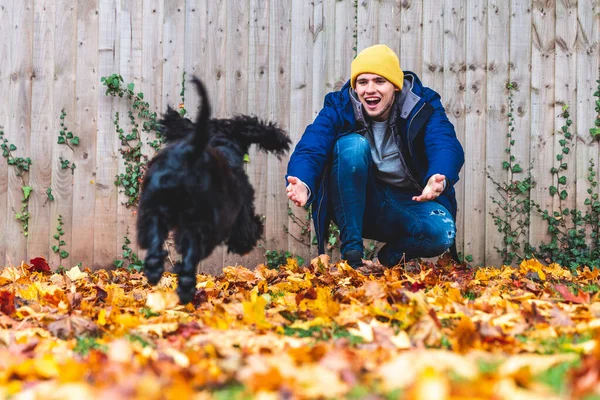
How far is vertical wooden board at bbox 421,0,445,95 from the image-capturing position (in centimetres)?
464

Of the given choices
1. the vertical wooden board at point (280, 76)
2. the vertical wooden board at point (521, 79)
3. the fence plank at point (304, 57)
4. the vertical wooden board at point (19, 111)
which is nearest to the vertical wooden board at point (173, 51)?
the vertical wooden board at point (280, 76)

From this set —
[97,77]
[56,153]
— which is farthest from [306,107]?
[56,153]

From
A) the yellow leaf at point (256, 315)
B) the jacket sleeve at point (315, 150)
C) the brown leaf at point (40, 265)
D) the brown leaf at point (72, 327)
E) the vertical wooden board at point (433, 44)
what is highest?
the vertical wooden board at point (433, 44)

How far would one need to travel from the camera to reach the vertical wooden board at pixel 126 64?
4562 millimetres

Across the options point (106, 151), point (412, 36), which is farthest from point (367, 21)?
point (106, 151)

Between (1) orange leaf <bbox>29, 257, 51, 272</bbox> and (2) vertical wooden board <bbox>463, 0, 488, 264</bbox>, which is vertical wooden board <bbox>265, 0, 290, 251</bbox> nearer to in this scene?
(2) vertical wooden board <bbox>463, 0, 488, 264</bbox>

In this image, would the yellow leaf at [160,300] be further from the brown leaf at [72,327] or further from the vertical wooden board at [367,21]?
the vertical wooden board at [367,21]

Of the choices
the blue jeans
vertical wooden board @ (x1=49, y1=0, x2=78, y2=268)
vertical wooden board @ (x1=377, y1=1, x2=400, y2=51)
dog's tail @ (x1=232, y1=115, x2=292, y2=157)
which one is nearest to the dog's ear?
dog's tail @ (x1=232, y1=115, x2=292, y2=157)

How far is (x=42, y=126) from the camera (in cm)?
459

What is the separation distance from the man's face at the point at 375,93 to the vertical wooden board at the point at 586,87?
164 centimetres

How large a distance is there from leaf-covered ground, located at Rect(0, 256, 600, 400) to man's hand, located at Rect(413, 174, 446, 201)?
0.37 meters

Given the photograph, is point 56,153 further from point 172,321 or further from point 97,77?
point 172,321

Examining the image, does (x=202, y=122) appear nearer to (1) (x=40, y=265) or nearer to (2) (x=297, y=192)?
(2) (x=297, y=192)

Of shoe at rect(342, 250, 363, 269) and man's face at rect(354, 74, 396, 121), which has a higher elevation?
man's face at rect(354, 74, 396, 121)
